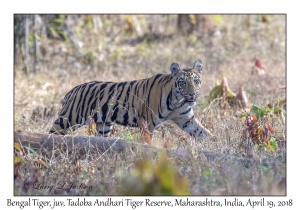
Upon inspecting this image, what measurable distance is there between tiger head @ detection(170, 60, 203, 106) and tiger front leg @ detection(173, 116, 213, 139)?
30 centimetres

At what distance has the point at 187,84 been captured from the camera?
7438 mm

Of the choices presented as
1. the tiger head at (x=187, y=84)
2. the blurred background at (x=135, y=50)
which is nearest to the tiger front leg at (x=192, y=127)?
the tiger head at (x=187, y=84)

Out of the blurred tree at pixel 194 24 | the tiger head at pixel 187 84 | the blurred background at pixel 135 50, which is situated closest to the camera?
the tiger head at pixel 187 84

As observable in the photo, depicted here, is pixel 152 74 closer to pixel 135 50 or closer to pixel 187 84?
pixel 135 50

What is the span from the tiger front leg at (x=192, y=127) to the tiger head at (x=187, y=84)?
295 millimetres

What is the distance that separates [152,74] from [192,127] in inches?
207

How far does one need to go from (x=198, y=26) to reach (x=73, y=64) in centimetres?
385

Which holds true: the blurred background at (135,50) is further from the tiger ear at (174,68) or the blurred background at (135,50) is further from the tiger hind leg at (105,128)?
the tiger ear at (174,68)

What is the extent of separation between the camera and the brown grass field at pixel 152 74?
5555 mm

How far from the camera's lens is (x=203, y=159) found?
5.93 metres

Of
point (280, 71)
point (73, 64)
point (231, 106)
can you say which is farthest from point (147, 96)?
point (73, 64)

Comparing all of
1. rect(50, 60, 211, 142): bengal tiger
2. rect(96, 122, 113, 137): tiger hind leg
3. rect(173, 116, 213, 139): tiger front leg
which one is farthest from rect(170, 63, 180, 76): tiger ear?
rect(96, 122, 113, 137): tiger hind leg

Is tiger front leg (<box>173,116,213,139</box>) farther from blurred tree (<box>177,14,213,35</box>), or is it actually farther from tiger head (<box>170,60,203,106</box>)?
blurred tree (<box>177,14,213,35</box>)
